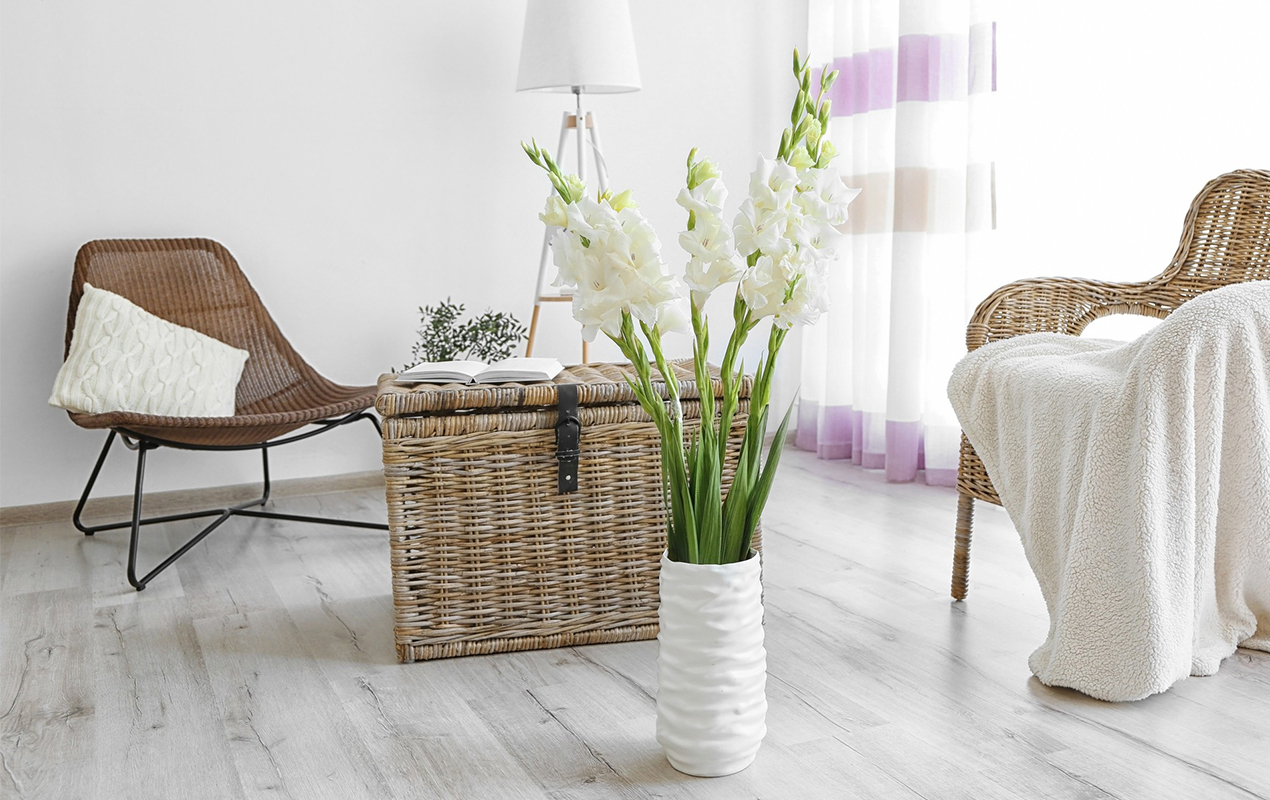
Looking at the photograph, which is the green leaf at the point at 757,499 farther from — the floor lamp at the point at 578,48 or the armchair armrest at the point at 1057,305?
the floor lamp at the point at 578,48

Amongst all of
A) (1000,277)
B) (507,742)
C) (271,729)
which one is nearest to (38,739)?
(271,729)

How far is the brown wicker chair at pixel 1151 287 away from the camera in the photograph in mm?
2082

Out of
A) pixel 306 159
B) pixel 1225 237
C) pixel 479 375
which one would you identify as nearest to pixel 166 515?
pixel 306 159

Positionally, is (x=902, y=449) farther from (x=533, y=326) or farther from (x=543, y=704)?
(x=543, y=704)

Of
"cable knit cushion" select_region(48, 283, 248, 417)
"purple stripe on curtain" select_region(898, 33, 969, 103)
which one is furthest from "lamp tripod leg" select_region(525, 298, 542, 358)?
"purple stripe on curtain" select_region(898, 33, 969, 103)

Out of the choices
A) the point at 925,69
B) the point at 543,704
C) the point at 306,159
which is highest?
the point at 925,69

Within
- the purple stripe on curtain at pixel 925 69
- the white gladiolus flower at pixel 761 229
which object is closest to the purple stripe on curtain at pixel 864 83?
the purple stripe on curtain at pixel 925 69

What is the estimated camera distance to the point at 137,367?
271 cm

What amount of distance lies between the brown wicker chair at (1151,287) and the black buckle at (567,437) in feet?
2.46

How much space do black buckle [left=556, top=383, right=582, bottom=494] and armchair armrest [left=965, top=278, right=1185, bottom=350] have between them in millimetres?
781

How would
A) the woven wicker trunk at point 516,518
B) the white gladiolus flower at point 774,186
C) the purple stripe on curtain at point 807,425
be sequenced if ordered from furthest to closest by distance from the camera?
the purple stripe on curtain at point 807,425
the woven wicker trunk at point 516,518
the white gladiolus flower at point 774,186

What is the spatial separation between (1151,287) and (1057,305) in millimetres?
210

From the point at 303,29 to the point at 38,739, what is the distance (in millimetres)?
2162

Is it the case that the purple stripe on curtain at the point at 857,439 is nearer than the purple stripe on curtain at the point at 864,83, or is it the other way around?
the purple stripe on curtain at the point at 864,83
